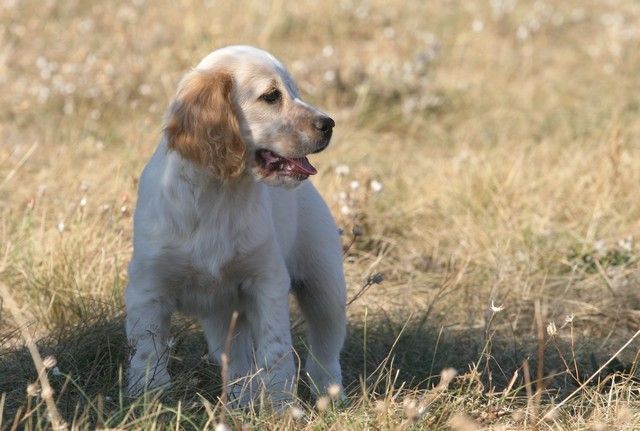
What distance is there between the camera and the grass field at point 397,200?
334 centimetres

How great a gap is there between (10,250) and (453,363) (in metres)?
1.78

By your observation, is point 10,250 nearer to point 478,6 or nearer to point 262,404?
point 262,404

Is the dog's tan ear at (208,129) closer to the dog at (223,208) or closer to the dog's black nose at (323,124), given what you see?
the dog at (223,208)

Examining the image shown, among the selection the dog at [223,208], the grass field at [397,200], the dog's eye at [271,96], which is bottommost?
the grass field at [397,200]

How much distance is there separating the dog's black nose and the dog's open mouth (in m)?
0.12

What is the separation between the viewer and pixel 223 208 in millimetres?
3375

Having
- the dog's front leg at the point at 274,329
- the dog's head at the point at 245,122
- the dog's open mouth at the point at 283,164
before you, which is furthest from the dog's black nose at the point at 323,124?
the dog's front leg at the point at 274,329

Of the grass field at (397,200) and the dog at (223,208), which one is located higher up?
the dog at (223,208)

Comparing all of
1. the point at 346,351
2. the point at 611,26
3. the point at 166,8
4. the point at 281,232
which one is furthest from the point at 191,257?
the point at 611,26

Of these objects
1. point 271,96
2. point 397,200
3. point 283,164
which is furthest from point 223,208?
point 397,200

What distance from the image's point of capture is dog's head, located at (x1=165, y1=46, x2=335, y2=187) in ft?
10.7

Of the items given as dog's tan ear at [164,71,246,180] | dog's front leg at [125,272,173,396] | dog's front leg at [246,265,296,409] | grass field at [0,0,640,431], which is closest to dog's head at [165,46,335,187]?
dog's tan ear at [164,71,246,180]

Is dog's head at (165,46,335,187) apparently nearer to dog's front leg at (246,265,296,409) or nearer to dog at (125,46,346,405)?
dog at (125,46,346,405)

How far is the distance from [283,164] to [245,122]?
0.56 feet
